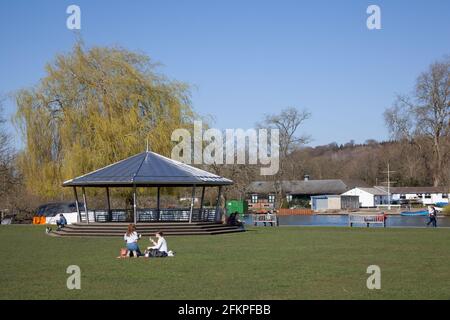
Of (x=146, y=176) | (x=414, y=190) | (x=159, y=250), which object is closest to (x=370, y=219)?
(x=146, y=176)

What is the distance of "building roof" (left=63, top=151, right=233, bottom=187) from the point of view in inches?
1387

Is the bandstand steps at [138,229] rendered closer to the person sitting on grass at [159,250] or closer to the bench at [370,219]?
the bench at [370,219]

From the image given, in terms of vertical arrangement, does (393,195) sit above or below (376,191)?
below

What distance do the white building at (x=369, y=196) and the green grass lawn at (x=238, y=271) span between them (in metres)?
73.5

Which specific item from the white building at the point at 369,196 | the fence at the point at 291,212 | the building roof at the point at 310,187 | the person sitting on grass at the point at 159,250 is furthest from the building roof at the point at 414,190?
the person sitting on grass at the point at 159,250

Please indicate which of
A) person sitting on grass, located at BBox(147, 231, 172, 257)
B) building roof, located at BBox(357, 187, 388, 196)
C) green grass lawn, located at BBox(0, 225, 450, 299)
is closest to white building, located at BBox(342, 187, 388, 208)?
building roof, located at BBox(357, 187, 388, 196)

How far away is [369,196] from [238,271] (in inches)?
3344

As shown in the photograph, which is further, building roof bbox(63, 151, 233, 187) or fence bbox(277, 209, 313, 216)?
fence bbox(277, 209, 313, 216)

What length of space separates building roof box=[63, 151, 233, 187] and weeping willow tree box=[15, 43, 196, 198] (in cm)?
723

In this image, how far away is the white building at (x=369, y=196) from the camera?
98688mm

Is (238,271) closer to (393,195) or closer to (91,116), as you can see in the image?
(91,116)

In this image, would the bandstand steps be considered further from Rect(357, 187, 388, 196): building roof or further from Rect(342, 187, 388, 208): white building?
Rect(357, 187, 388, 196): building roof

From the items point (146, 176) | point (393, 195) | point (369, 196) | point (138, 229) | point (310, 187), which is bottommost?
point (138, 229)

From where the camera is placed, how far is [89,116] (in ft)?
148
